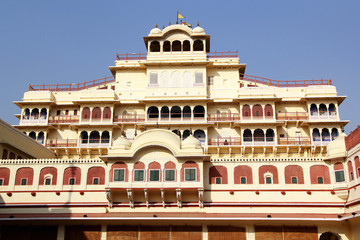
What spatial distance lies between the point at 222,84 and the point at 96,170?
63.1ft

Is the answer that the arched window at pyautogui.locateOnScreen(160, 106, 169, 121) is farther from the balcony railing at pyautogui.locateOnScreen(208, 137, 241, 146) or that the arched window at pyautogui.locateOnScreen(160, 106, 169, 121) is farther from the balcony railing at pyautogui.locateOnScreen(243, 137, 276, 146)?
the balcony railing at pyautogui.locateOnScreen(243, 137, 276, 146)

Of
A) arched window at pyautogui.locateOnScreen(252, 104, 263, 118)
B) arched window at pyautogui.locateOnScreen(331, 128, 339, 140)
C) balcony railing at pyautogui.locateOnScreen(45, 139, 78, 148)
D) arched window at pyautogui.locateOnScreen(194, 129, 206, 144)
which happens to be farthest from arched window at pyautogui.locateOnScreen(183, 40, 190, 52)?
arched window at pyautogui.locateOnScreen(331, 128, 339, 140)

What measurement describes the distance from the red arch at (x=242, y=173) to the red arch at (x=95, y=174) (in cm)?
1163

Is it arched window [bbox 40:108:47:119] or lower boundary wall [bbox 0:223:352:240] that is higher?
arched window [bbox 40:108:47:119]

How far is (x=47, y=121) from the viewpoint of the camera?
50.7 metres

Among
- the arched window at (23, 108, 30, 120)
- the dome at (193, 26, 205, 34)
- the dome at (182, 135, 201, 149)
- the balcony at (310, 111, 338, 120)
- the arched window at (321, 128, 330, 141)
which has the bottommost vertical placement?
the dome at (182, 135, 201, 149)

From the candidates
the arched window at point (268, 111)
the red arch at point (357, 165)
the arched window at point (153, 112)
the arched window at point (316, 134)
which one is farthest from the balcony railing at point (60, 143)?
the red arch at point (357, 165)

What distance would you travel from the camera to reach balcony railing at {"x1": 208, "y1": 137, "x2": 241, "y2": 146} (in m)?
48.2

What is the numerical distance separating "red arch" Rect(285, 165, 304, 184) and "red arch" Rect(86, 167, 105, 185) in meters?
16.0

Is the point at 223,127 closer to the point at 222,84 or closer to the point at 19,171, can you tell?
the point at 222,84

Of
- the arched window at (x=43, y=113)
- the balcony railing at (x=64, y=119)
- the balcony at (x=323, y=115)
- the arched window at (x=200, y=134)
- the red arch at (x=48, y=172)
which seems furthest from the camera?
the arched window at (x=43, y=113)

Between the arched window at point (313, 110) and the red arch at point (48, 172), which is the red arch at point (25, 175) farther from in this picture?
the arched window at point (313, 110)

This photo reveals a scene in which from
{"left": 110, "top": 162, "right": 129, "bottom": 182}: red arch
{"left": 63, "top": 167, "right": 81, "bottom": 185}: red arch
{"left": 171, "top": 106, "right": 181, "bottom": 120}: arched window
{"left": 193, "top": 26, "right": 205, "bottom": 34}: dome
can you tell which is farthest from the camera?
{"left": 193, "top": 26, "right": 205, "bottom": 34}: dome

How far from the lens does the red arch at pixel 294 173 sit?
125 ft
